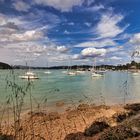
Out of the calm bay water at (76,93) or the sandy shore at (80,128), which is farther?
the calm bay water at (76,93)

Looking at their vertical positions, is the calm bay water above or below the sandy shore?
below

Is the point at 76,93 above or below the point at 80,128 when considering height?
below

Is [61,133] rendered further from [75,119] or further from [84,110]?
[84,110]

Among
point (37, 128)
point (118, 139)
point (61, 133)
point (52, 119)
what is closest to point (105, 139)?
point (118, 139)

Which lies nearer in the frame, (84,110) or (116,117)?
(116,117)

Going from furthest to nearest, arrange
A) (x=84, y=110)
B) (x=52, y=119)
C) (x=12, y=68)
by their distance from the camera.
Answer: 1. (x=84, y=110)
2. (x=52, y=119)
3. (x=12, y=68)

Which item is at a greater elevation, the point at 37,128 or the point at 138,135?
the point at 138,135

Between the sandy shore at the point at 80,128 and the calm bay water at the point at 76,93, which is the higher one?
the sandy shore at the point at 80,128

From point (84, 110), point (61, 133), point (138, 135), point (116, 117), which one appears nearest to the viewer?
point (138, 135)

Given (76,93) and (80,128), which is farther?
(76,93)

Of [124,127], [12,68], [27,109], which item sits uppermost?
[12,68]

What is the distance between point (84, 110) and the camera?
22672 millimetres

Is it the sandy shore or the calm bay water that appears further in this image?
the calm bay water

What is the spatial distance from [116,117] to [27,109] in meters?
9.62
